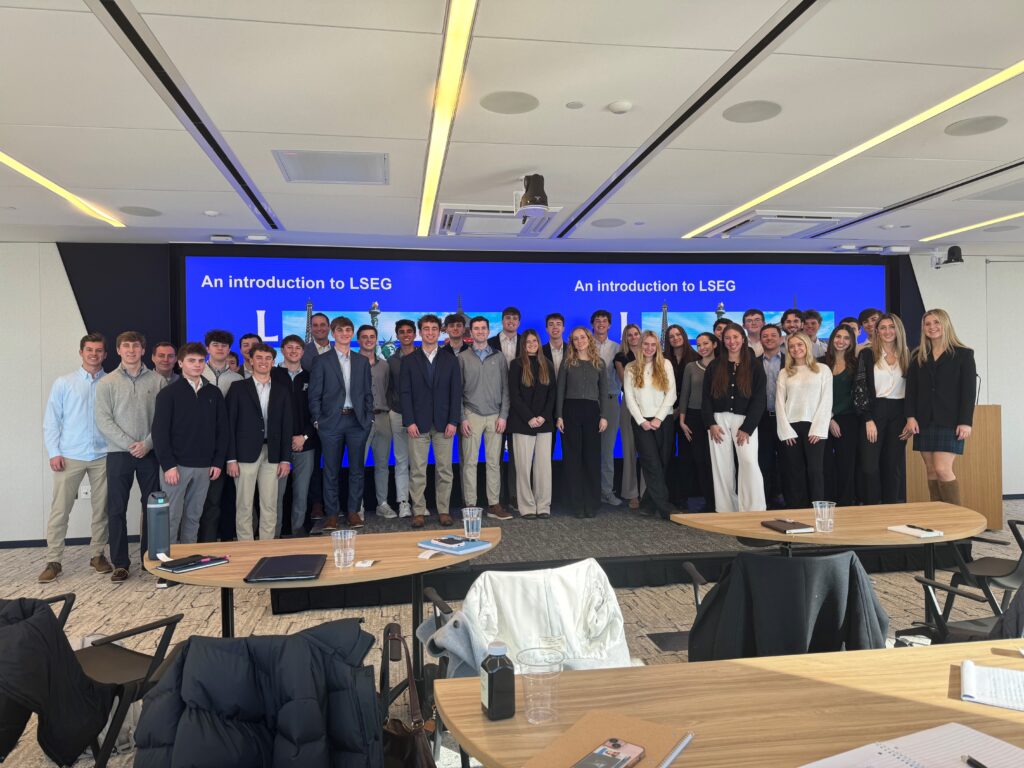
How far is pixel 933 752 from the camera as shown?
1292mm

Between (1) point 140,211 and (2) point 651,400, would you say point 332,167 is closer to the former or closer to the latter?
(1) point 140,211

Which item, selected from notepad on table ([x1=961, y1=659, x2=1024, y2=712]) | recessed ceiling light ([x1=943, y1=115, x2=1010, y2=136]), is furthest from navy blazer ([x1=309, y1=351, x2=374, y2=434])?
notepad on table ([x1=961, y1=659, x2=1024, y2=712])

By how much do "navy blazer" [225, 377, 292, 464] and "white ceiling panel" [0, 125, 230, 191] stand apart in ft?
5.20

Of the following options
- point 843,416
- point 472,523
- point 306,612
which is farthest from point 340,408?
point 843,416

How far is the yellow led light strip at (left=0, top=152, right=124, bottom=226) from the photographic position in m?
4.24

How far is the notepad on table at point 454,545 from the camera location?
3039 mm

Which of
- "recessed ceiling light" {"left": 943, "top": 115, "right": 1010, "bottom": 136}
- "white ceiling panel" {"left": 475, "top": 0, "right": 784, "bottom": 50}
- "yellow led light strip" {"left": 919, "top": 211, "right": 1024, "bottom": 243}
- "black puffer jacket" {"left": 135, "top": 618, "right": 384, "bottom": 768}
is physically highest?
"yellow led light strip" {"left": 919, "top": 211, "right": 1024, "bottom": 243}

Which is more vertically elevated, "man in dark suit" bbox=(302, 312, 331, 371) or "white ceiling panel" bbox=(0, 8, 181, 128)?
"white ceiling panel" bbox=(0, 8, 181, 128)

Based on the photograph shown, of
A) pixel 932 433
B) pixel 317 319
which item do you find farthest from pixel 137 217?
pixel 932 433

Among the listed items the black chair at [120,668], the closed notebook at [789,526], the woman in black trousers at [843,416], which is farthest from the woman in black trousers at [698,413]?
the black chair at [120,668]

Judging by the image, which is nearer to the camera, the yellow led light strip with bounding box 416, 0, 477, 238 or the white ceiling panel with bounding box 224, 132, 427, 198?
the yellow led light strip with bounding box 416, 0, 477, 238

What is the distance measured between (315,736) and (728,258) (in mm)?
7500

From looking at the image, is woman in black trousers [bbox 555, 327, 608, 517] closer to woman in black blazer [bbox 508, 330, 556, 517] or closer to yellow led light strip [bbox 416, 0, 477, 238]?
woman in black blazer [bbox 508, 330, 556, 517]

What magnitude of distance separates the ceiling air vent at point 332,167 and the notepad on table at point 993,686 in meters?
3.85
